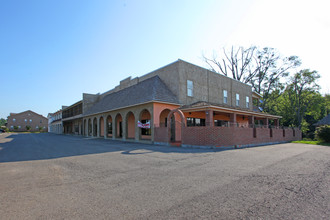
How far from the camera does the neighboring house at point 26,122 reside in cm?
7350

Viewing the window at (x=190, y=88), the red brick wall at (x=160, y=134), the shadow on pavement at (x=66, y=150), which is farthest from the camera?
the window at (x=190, y=88)

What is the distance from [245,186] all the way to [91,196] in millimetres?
3721

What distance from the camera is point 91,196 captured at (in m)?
A: 4.17

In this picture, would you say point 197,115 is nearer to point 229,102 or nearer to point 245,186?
point 229,102

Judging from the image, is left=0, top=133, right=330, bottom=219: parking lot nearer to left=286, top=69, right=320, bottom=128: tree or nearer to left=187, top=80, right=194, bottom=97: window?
left=187, top=80, right=194, bottom=97: window

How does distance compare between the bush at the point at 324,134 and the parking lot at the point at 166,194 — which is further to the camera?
the bush at the point at 324,134

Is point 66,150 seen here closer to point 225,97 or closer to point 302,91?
point 225,97

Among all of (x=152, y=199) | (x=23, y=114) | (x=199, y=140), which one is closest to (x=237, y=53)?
(x=199, y=140)

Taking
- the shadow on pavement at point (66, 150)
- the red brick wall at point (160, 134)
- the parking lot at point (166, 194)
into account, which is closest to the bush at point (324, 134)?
the shadow on pavement at point (66, 150)

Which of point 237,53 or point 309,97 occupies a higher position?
point 237,53

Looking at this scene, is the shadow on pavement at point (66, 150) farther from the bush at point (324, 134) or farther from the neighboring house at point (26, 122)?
the neighboring house at point (26, 122)

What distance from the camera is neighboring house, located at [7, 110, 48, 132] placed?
73.5 metres

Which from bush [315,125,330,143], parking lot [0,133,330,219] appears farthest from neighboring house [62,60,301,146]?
parking lot [0,133,330,219]

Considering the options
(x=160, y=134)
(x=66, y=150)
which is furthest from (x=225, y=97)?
(x=66, y=150)
